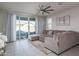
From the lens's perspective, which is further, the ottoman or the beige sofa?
the beige sofa

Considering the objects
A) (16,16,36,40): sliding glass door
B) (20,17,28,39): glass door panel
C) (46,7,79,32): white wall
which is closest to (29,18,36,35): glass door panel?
(16,16,36,40): sliding glass door

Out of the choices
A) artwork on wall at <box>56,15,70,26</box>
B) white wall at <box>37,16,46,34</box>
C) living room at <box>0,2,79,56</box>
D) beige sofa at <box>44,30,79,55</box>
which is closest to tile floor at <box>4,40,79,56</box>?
living room at <box>0,2,79,56</box>

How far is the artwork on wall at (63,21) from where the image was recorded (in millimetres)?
2541

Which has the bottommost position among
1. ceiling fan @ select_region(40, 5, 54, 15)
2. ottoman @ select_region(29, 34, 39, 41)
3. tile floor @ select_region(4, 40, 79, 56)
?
tile floor @ select_region(4, 40, 79, 56)

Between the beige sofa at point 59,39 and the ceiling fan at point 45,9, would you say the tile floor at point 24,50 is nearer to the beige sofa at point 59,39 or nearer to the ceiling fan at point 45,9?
the beige sofa at point 59,39

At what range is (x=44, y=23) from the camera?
8.39 ft

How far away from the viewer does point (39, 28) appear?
2.55m

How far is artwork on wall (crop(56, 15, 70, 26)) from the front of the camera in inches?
100

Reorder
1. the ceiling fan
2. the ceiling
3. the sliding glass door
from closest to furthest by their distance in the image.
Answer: the ceiling, the ceiling fan, the sliding glass door

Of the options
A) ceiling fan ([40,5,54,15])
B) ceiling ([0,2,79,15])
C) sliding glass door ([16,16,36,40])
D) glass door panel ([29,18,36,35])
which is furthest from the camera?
glass door panel ([29,18,36,35])

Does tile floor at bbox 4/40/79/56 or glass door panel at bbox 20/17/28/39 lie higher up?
glass door panel at bbox 20/17/28/39

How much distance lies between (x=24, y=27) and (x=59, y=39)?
1099mm

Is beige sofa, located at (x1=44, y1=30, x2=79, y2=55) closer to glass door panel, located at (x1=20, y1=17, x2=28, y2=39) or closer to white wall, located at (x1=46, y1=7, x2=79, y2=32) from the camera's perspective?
white wall, located at (x1=46, y1=7, x2=79, y2=32)

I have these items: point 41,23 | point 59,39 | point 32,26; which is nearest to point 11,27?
point 32,26
